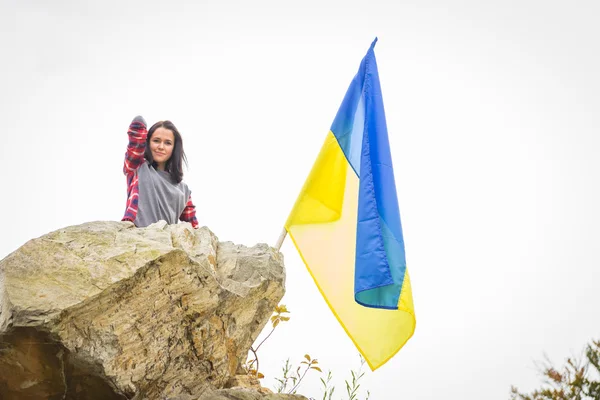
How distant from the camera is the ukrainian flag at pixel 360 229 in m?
5.10

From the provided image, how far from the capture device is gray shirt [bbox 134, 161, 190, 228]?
17.3 feet

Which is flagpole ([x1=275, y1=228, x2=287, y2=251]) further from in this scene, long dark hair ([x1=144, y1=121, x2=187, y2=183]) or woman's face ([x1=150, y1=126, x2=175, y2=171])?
woman's face ([x1=150, y1=126, x2=175, y2=171])

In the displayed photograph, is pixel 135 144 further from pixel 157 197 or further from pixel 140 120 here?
pixel 157 197

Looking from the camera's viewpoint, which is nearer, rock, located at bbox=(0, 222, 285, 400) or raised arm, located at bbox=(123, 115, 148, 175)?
rock, located at bbox=(0, 222, 285, 400)

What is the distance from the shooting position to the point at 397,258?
5262 millimetres

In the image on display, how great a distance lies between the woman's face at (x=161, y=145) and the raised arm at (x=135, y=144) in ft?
0.76

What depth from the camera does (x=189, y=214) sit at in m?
5.89

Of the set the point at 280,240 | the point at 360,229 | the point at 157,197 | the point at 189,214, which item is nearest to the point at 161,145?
the point at 157,197

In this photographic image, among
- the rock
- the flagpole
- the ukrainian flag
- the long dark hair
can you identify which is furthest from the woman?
the ukrainian flag

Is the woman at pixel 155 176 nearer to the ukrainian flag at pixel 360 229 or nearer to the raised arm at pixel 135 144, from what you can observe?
the raised arm at pixel 135 144

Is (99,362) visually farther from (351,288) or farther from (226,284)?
(351,288)

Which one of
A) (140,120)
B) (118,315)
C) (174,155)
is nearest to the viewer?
(118,315)

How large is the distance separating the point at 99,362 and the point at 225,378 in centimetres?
117

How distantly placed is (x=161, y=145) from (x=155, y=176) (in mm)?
351
